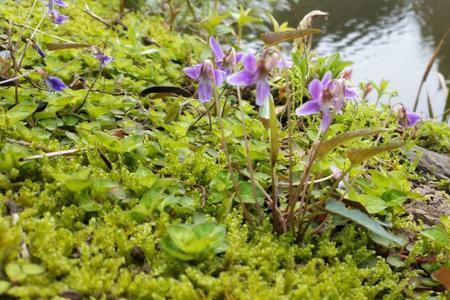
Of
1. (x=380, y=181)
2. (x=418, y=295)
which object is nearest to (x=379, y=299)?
(x=418, y=295)

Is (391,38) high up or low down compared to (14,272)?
down

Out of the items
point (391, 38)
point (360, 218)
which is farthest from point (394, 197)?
point (391, 38)

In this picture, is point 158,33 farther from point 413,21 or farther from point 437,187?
point 413,21

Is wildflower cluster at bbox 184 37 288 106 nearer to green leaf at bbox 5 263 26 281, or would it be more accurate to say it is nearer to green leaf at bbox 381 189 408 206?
green leaf at bbox 381 189 408 206

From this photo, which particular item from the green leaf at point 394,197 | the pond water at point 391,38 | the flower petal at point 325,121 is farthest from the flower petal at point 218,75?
the pond water at point 391,38

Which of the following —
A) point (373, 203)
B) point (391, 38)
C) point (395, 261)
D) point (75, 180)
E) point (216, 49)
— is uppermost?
point (216, 49)

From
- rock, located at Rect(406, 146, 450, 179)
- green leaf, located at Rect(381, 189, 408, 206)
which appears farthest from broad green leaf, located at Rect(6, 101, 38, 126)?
rock, located at Rect(406, 146, 450, 179)

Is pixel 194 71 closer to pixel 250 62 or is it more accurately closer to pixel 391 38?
pixel 250 62
